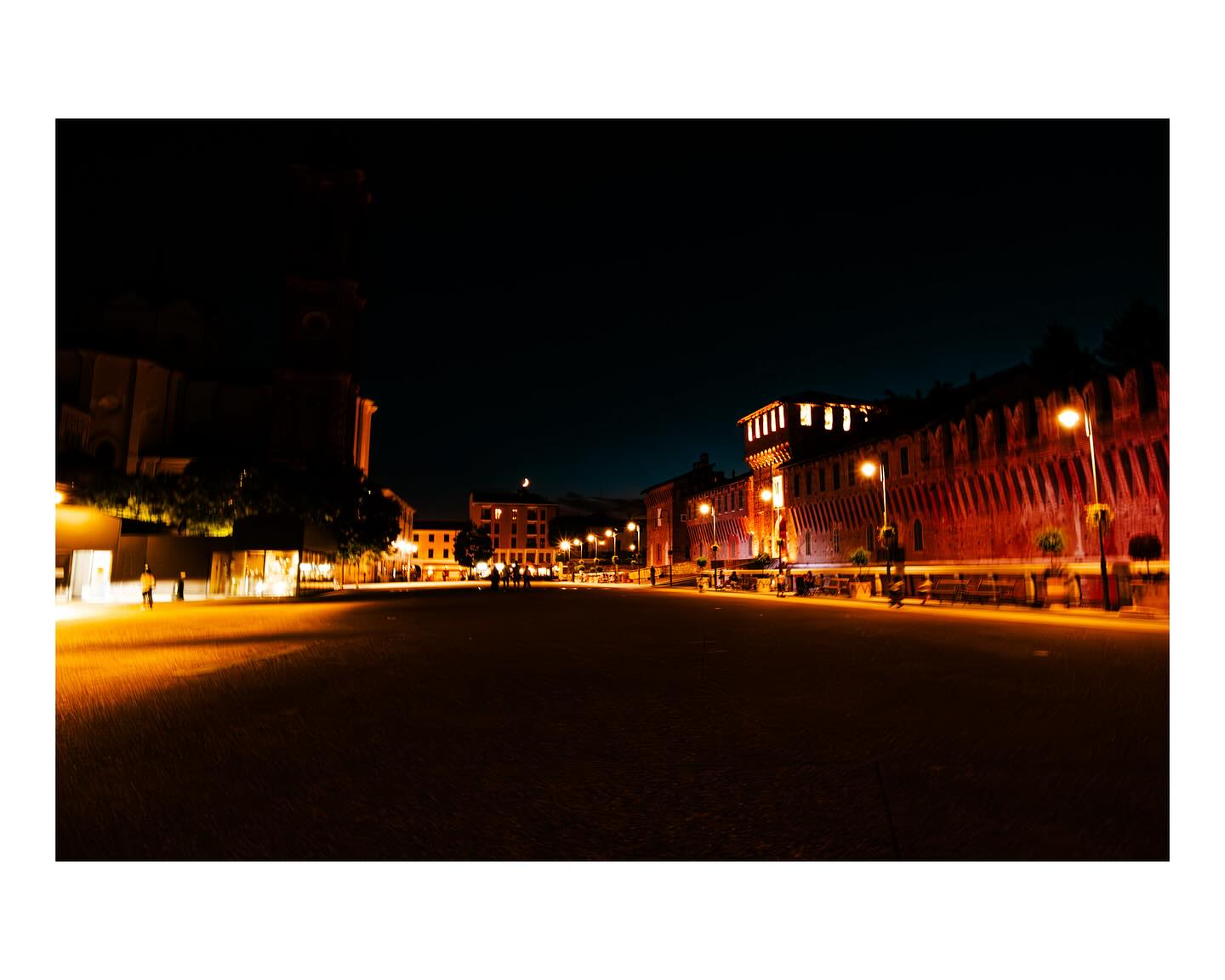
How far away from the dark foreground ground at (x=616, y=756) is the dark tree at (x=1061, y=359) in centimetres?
4437

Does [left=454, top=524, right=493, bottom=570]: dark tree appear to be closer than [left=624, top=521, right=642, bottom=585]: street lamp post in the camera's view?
Yes

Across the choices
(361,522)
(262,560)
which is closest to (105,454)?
(361,522)

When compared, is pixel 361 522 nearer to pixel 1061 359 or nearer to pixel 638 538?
pixel 1061 359

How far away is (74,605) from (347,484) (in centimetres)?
1782

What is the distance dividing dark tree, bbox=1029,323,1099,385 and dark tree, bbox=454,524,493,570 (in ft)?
267

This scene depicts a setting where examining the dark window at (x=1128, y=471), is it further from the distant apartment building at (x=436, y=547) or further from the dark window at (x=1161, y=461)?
the distant apartment building at (x=436, y=547)

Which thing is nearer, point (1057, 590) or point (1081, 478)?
point (1057, 590)

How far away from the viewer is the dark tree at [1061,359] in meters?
47.5

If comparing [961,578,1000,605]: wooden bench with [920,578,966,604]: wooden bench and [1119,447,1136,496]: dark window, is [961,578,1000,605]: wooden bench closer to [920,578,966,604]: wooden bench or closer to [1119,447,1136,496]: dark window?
[920,578,966,604]: wooden bench

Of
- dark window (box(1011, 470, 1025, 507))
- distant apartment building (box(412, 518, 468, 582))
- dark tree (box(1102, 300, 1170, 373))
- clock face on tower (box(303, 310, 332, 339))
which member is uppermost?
clock face on tower (box(303, 310, 332, 339))

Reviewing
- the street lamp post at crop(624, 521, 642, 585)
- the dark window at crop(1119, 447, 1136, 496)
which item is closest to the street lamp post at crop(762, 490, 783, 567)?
the dark window at crop(1119, 447, 1136, 496)

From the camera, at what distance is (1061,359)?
49000 mm

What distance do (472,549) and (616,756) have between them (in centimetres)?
10939

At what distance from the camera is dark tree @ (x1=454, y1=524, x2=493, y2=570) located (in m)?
109
